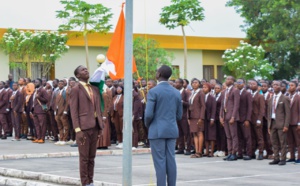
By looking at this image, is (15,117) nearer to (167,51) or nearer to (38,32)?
(38,32)

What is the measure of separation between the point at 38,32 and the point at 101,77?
3181cm

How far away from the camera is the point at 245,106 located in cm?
2094

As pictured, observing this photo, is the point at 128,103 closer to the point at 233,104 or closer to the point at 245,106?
the point at 233,104

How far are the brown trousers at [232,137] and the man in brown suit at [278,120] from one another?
129cm

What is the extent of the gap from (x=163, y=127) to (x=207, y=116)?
9.12 metres

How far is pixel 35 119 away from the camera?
2639 cm

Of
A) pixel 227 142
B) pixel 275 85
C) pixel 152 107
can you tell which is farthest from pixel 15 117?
pixel 152 107

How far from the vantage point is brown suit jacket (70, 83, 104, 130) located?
46.3ft

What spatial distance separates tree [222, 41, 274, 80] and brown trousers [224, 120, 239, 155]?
30.5 m

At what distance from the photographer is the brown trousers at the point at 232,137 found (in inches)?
818

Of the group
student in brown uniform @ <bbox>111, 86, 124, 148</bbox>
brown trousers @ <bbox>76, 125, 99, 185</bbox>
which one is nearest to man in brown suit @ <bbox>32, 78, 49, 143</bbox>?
student in brown uniform @ <bbox>111, 86, 124, 148</bbox>

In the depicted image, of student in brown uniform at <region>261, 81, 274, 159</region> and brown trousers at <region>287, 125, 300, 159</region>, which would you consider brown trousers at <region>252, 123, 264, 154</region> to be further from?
brown trousers at <region>287, 125, 300, 159</region>

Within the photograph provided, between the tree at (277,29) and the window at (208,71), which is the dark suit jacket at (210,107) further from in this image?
the window at (208,71)

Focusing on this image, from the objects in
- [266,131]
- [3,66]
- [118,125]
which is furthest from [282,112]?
[3,66]
